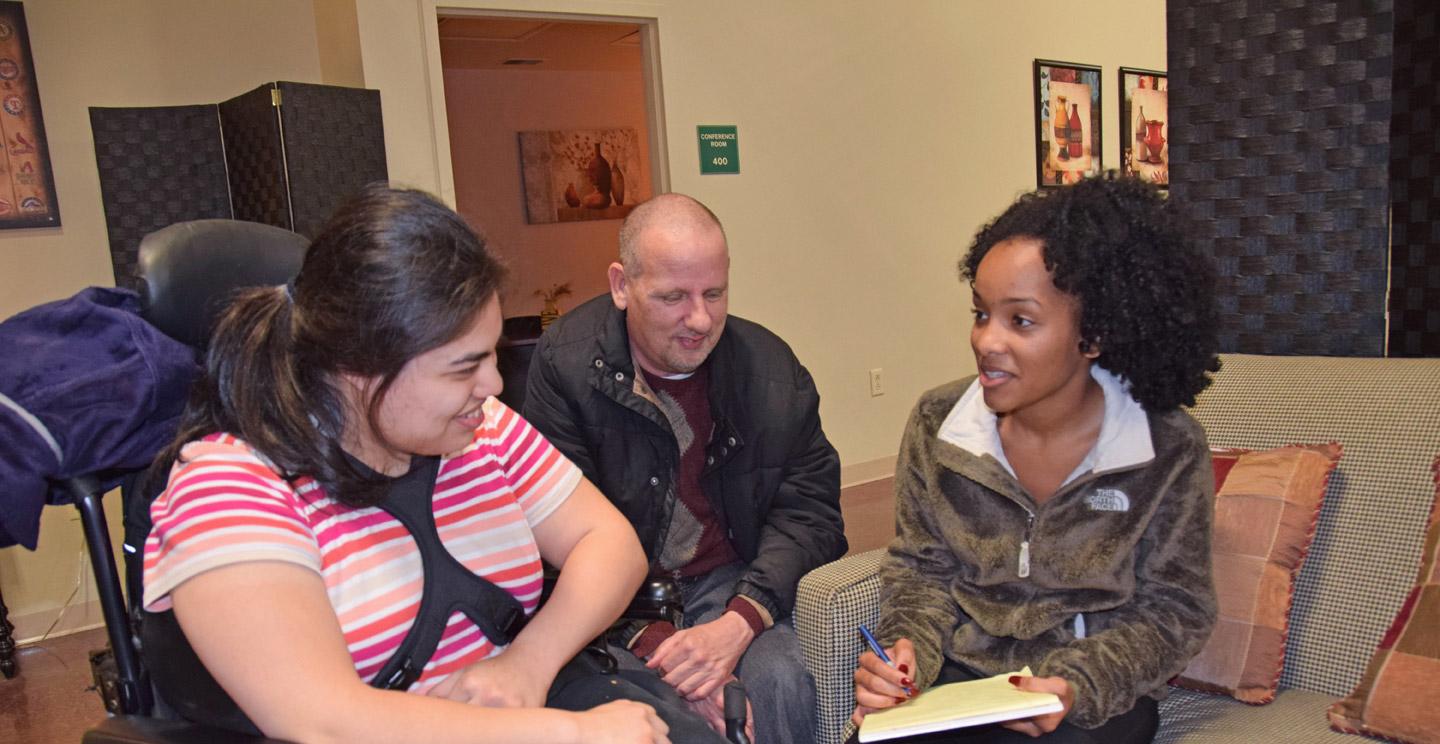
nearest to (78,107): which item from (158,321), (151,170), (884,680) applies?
(151,170)

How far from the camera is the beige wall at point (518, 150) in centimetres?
712

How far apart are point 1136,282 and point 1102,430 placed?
0.74 feet

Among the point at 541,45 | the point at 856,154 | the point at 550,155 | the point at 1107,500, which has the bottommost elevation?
the point at 1107,500

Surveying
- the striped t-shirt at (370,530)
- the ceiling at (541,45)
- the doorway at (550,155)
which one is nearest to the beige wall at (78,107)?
the ceiling at (541,45)

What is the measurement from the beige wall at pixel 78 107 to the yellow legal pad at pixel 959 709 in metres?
3.41

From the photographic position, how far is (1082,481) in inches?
59.2

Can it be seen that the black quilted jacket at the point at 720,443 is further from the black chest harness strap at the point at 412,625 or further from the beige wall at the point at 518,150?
the beige wall at the point at 518,150

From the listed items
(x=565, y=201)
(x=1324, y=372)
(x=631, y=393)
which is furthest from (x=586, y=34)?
(x=1324, y=372)

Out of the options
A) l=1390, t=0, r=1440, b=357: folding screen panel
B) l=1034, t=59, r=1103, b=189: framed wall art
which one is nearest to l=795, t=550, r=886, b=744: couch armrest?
l=1390, t=0, r=1440, b=357: folding screen panel

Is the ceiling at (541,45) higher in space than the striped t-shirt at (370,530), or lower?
higher

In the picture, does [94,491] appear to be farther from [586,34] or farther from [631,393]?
[586,34]

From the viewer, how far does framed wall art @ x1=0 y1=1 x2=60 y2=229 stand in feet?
11.4

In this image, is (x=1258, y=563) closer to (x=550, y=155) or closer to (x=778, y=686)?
(x=778, y=686)

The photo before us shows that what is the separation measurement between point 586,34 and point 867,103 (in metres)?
2.01
